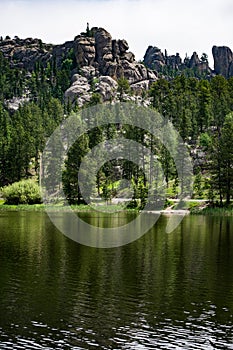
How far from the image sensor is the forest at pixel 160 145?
100562 millimetres

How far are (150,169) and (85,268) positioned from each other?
82.6m

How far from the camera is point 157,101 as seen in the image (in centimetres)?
16050

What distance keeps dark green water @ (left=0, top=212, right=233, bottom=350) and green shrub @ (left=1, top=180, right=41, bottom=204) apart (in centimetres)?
5182

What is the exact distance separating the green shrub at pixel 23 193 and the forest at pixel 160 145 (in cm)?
697

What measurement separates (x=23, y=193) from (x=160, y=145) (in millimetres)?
37980

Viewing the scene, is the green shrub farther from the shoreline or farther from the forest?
the forest

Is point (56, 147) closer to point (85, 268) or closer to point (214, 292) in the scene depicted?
point (85, 268)

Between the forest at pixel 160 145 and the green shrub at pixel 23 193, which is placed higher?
the forest at pixel 160 145

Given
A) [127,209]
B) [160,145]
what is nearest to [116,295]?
[127,209]

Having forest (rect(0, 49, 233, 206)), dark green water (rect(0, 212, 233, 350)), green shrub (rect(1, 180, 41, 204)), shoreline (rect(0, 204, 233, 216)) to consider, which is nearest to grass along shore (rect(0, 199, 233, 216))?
shoreline (rect(0, 204, 233, 216))

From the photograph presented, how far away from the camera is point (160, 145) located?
123m

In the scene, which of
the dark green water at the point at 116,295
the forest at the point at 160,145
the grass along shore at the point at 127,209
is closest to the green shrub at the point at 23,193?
the grass along shore at the point at 127,209

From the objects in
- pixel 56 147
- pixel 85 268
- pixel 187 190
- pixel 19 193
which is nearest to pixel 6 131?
pixel 56 147

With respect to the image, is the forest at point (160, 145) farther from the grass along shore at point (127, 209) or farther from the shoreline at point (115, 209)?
the shoreline at point (115, 209)
